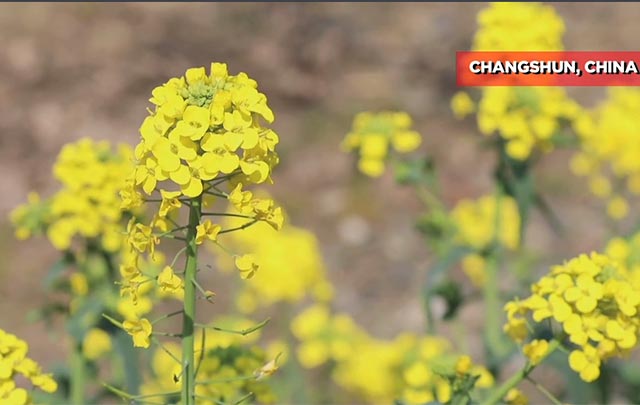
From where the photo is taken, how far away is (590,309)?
200 centimetres

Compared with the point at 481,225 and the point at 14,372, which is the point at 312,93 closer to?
the point at 481,225

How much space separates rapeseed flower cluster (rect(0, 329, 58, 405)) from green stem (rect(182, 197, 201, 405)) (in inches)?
13.5

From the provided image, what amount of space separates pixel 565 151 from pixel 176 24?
2878 millimetres

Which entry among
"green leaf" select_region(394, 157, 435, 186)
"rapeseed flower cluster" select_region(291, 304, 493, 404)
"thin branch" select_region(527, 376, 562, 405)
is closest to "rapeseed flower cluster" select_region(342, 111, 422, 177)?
"green leaf" select_region(394, 157, 435, 186)

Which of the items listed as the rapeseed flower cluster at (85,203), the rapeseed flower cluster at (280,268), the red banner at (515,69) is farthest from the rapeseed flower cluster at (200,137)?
the rapeseed flower cluster at (280,268)

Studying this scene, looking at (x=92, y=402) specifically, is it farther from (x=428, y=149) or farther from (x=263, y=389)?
(x=428, y=149)

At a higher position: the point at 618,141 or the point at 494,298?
the point at 618,141

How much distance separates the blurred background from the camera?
22.7 feet

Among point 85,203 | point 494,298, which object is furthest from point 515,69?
point 85,203

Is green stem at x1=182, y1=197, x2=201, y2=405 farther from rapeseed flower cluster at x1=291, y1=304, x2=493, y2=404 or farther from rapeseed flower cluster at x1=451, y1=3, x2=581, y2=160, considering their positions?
rapeseed flower cluster at x1=291, y1=304, x2=493, y2=404

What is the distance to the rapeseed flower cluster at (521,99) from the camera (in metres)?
3.37

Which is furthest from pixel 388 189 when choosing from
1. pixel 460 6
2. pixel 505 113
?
pixel 505 113

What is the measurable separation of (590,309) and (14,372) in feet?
3.42

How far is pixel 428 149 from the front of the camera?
771 centimetres
